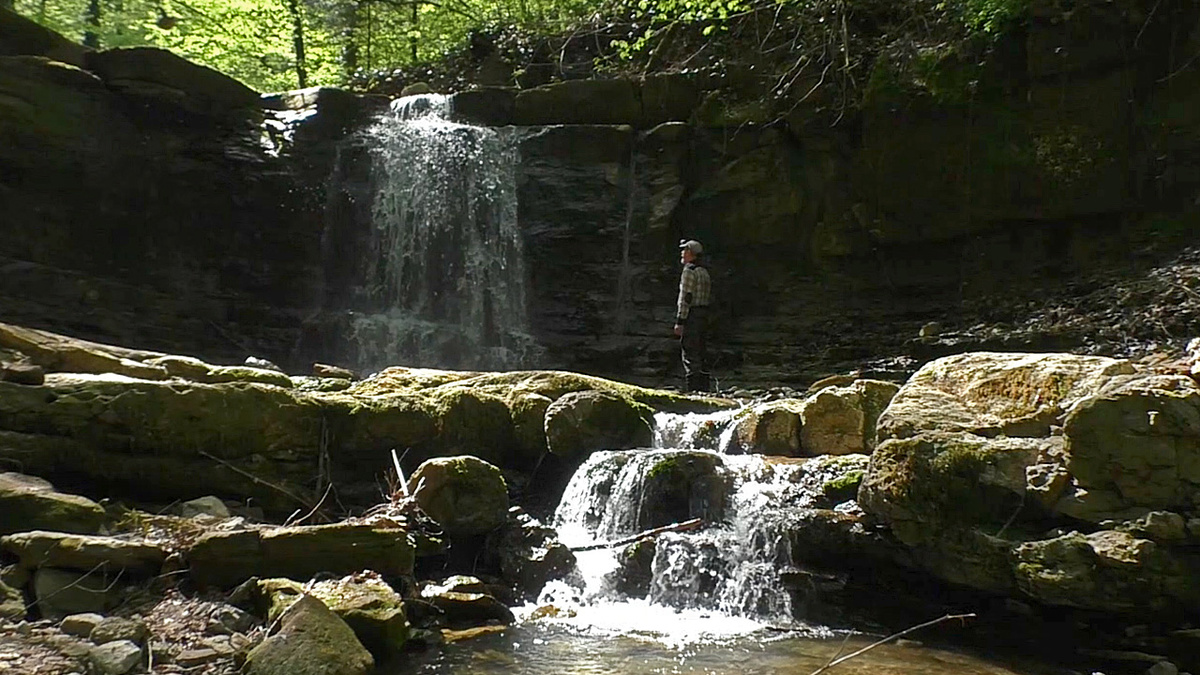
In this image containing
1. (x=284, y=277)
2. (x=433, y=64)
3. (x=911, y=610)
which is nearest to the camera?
(x=911, y=610)

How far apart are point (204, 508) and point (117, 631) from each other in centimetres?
188

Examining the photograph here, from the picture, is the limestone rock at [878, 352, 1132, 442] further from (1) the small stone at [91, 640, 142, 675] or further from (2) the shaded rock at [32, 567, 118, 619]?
(2) the shaded rock at [32, 567, 118, 619]

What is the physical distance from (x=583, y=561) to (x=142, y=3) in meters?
19.8

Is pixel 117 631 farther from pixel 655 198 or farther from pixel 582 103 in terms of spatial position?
pixel 582 103

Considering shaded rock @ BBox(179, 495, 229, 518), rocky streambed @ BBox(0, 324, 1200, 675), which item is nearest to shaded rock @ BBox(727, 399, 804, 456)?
rocky streambed @ BBox(0, 324, 1200, 675)

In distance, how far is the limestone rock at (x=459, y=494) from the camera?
610 cm

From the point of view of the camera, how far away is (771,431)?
297 inches

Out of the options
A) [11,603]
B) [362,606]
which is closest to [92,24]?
[11,603]

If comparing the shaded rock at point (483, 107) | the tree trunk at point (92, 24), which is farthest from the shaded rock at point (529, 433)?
the tree trunk at point (92, 24)

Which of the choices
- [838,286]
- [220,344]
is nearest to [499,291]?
[220,344]

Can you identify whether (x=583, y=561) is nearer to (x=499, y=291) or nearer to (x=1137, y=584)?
(x=1137, y=584)

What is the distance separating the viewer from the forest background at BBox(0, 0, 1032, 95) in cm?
1433

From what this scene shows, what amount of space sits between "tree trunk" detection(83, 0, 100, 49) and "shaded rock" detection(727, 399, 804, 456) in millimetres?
18562

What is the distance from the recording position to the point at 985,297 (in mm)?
12773
